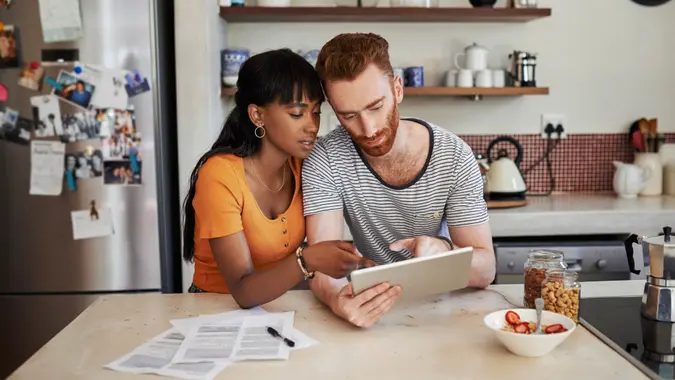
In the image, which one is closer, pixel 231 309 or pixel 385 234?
pixel 231 309

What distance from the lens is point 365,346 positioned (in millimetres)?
1393

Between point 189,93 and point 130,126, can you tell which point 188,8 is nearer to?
point 189,93

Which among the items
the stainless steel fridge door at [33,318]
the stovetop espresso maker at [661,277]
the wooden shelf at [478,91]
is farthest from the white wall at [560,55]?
the stovetop espresso maker at [661,277]

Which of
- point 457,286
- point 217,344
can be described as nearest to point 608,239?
point 457,286

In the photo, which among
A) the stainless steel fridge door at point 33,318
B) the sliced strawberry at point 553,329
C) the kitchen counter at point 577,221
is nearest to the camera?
the sliced strawberry at point 553,329

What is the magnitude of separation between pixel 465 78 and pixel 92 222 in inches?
68.2

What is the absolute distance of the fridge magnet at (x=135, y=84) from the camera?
9.11ft

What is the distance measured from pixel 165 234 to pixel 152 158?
1.00 ft

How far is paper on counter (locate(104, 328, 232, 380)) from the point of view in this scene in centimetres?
127

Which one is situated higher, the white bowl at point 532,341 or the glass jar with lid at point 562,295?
A: the glass jar with lid at point 562,295

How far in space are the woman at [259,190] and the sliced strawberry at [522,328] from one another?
42 centimetres

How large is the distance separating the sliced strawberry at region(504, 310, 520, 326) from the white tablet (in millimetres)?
129

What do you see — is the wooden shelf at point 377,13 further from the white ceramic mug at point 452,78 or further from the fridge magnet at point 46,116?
the fridge magnet at point 46,116

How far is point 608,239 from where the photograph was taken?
3.04 metres
